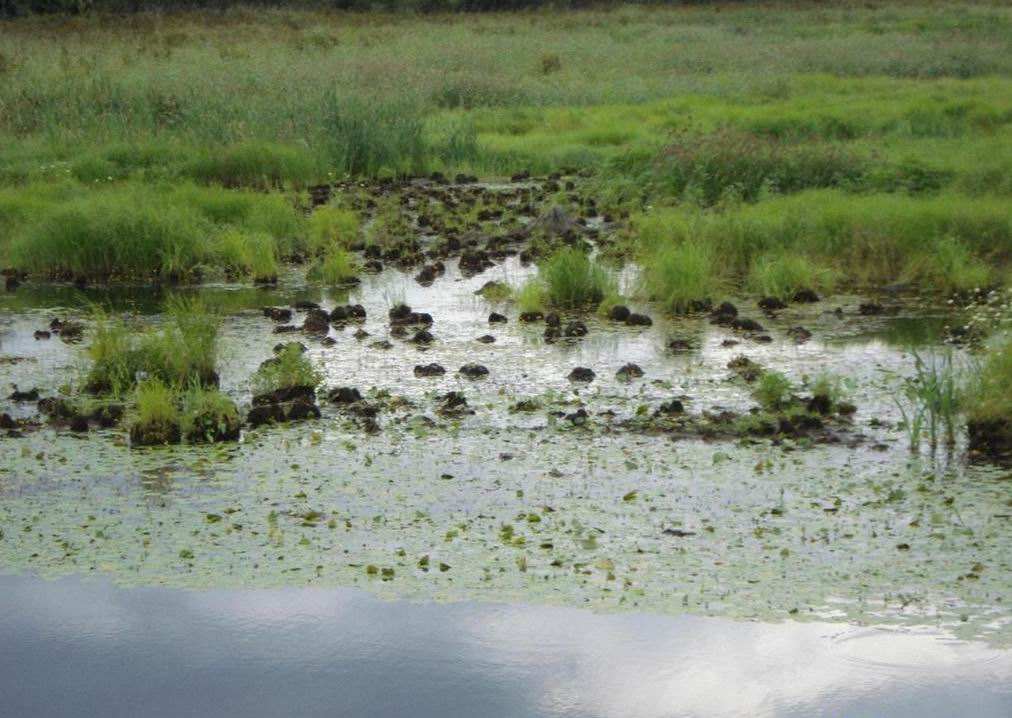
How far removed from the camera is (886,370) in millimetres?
8750

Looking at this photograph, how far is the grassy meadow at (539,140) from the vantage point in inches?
472

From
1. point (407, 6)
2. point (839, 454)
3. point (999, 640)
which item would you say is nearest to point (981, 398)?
point (839, 454)

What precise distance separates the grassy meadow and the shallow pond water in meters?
3.57

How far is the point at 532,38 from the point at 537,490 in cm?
2768

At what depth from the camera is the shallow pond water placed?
504 cm

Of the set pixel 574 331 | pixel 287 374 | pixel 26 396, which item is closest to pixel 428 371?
pixel 287 374

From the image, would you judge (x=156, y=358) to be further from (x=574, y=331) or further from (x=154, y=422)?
(x=574, y=331)

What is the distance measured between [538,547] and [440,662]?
0.90 meters

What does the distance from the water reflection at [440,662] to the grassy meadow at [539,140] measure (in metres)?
5.48

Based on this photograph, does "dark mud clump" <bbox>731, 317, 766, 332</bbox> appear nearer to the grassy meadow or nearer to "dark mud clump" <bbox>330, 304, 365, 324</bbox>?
the grassy meadow

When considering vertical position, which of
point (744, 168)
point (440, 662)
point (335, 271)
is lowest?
point (440, 662)

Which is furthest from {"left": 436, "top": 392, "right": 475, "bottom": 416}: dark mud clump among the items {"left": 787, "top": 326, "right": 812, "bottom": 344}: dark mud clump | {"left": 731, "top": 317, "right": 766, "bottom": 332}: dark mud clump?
{"left": 787, "top": 326, "right": 812, "bottom": 344}: dark mud clump

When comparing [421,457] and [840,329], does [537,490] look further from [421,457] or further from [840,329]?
[840,329]

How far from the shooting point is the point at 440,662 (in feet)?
16.9
